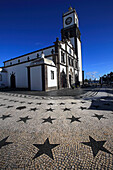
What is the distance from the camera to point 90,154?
143 cm

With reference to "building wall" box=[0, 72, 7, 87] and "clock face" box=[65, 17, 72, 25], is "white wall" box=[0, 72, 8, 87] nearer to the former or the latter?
"building wall" box=[0, 72, 7, 87]

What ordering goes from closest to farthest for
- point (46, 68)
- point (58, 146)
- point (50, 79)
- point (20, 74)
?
point (58, 146) → point (46, 68) → point (50, 79) → point (20, 74)

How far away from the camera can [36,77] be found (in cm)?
1340

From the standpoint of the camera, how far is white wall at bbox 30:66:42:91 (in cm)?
1282

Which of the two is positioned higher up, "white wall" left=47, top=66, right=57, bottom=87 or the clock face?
the clock face

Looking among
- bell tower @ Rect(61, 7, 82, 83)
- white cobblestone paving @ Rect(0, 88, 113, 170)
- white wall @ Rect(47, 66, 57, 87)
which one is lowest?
white cobblestone paving @ Rect(0, 88, 113, 170)

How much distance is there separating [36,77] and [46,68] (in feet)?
8.18

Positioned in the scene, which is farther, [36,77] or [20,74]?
[20,74]

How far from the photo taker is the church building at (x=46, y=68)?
1291cm

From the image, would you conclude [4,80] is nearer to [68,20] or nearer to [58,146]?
[58,146]

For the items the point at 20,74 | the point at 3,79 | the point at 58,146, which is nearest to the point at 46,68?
the point at 20,74

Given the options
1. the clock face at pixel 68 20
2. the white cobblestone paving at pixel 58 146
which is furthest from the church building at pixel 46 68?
the white cobblestone paving at pixel 58 146

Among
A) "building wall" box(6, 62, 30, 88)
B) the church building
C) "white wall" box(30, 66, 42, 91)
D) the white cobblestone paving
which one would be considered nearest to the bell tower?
the church building

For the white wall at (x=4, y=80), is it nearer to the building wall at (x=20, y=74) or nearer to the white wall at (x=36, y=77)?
the building wall at (x=20, y=74)
